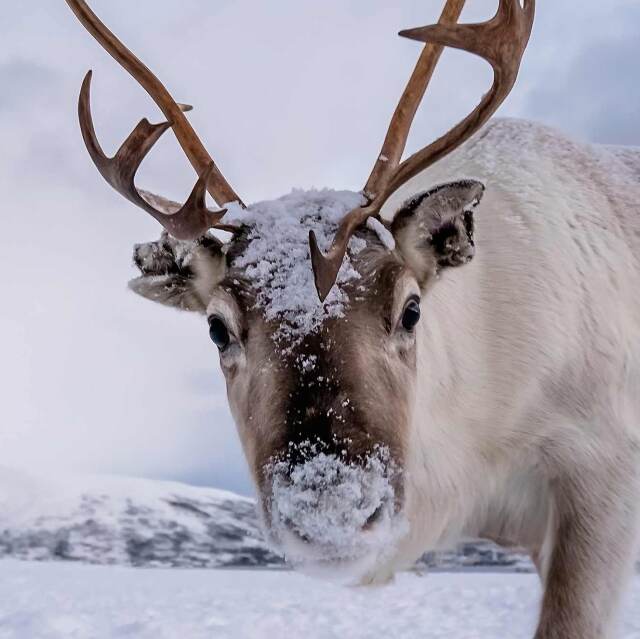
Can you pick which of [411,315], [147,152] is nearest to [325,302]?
[411,315]

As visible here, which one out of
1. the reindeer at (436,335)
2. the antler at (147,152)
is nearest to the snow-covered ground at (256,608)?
the reindeer at (436,335)

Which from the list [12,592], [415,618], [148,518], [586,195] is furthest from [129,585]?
[586,195]

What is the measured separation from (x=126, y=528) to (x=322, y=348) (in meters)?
10.5

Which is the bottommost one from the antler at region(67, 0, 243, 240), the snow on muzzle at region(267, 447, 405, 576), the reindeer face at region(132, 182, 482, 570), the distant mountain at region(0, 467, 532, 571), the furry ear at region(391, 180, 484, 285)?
the distant mountain at region(0, 467, 532, 571)

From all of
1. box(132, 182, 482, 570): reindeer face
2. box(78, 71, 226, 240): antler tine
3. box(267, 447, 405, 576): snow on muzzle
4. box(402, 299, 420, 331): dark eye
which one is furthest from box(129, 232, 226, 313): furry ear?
box(267, 447, 405, 576): snow on muzzle

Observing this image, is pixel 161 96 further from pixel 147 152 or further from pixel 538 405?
pixel 538 405

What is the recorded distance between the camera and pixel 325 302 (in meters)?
2.74

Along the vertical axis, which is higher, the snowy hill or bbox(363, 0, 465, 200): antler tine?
bbox(363, 0, 465, 200): antler tine

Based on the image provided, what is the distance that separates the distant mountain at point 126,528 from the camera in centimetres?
1216

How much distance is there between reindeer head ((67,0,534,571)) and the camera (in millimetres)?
2486

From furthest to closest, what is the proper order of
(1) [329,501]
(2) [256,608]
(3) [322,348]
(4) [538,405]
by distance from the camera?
1. (2) [256,608]
2. (4) [538,405]
3. (3) [322,348]
4. (1) [329,501]

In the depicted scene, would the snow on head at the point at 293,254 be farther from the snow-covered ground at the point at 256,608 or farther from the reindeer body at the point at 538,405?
the snow-covered ground at the point at 256,608

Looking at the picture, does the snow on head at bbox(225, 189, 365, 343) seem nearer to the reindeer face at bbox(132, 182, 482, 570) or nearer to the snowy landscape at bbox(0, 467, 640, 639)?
the reindeer face at bbox(132, 182, 482, 570)

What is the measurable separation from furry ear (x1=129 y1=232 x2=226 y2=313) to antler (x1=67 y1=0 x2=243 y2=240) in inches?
4.6
